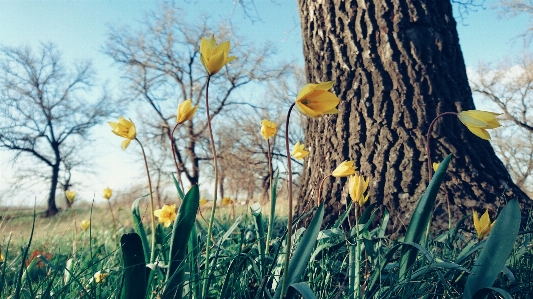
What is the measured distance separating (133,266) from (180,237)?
4.2 inches

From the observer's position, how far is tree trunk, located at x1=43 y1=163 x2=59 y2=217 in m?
16.2

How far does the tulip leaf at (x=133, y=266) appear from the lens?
73 centimetres

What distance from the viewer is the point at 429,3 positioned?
6.88 feet

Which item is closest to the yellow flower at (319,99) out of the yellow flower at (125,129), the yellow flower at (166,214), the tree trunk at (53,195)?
the yellow flower at (125,129)

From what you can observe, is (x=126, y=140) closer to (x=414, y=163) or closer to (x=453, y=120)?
(x=414, y=163)

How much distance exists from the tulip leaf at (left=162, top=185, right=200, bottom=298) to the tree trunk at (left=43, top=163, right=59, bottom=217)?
17164mm

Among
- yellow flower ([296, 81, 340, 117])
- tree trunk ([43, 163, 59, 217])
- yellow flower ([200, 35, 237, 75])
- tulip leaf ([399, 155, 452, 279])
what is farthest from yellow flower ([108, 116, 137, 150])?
tree trunk ([43, 163, 59, 217])

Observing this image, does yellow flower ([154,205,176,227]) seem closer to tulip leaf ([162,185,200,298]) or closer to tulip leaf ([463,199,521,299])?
tulip leaf ([162,185,200,298])

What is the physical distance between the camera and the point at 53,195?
16453mm

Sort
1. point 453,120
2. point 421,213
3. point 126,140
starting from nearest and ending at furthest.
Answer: point 421,213 → point 126,140 → point 453,120

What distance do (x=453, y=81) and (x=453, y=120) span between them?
20 cm

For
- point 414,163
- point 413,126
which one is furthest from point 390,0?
point 414,163

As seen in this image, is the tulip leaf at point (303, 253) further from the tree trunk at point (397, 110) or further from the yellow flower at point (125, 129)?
the tree trunk at point (397, 110)

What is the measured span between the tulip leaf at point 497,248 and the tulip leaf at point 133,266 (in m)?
0.62
